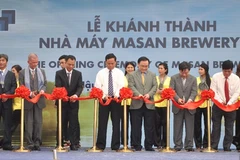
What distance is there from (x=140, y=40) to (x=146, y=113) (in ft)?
5.04

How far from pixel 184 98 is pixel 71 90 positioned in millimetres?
1585

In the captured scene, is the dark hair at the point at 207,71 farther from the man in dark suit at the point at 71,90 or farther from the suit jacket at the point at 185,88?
the man in dark suit at the point at 71,90

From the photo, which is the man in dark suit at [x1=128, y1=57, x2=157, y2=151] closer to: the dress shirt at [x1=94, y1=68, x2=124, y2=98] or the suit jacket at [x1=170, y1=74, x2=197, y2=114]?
the dress shirt at [x1=94, y1=68, x2=124, y2=98]

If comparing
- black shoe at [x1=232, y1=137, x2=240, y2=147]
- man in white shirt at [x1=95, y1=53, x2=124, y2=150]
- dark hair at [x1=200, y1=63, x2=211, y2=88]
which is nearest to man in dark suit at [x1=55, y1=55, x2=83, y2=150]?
man in white shirt at [x1=95, y1=53, x2=124, y2=150]

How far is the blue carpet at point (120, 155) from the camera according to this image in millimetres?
6672


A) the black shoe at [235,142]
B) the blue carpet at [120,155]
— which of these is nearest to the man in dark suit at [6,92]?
the blue carpet at [120,155]

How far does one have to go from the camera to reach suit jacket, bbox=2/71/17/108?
7562 mm

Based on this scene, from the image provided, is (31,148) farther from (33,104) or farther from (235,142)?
(235,142)

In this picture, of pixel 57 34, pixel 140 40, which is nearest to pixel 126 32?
pixel 140 40

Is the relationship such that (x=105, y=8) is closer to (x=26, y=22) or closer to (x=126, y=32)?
(x=126, y=32)

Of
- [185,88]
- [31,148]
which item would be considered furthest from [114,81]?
[31,148]

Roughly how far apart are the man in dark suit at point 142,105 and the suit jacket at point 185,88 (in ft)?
0.93

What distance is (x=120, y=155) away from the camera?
701 cm

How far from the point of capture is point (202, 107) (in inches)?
309
